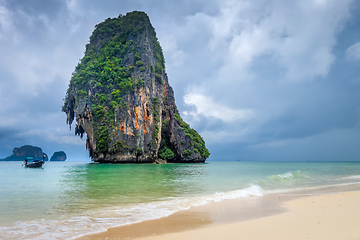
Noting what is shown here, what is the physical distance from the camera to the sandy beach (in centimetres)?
335

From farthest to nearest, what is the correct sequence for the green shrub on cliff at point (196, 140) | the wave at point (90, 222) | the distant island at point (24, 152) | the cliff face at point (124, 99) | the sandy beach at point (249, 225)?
the distant island at point (24, 152)
the green shrub on cliff at point (196, 140)
the cliff face at point (124, 99)
the wave at point (90, 222)
the sandy beach at point (249, 225)

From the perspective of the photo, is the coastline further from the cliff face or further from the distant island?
the distant island

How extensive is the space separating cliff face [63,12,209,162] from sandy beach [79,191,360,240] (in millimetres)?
32700

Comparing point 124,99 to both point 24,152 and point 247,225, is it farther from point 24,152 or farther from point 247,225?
point 24,152

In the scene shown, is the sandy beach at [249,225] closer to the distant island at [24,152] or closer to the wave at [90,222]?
the wave at [90,222]

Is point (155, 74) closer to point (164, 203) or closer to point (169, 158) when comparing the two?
point (169, 158)

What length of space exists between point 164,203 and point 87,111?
114 feet

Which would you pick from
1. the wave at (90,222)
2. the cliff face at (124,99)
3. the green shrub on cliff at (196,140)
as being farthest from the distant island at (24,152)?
the wave at (90,222)

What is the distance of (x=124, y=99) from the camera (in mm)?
37750

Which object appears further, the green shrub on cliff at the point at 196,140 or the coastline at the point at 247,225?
the green shrub on cliff at the point at 196,140

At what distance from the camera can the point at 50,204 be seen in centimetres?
610

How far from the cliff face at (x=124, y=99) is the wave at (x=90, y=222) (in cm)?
3150

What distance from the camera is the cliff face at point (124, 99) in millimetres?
36438

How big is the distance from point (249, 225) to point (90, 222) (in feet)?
10.6
